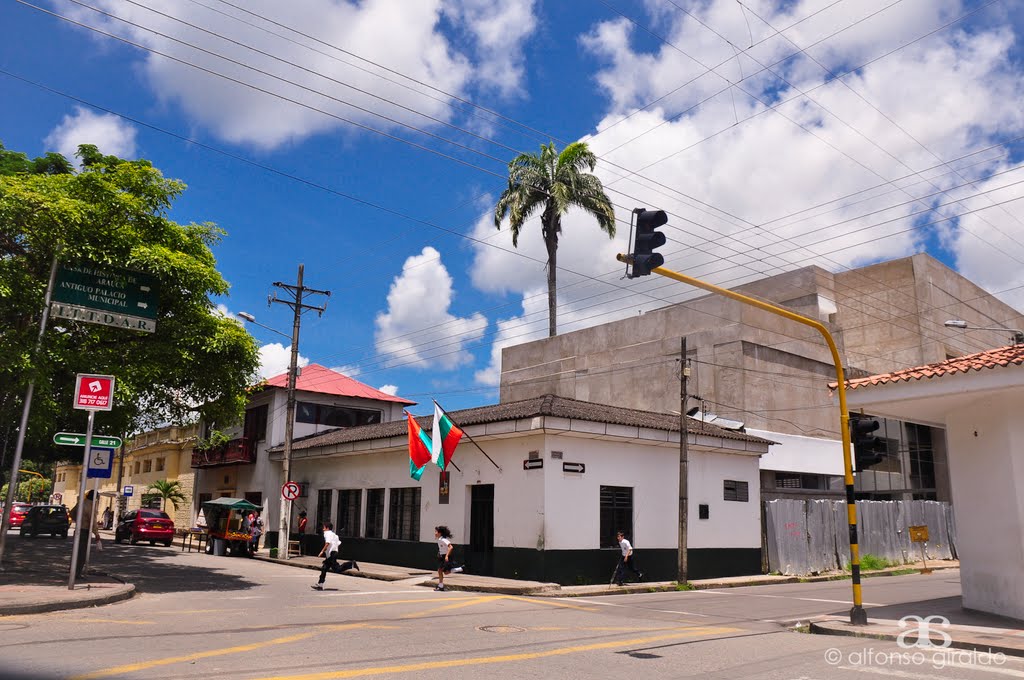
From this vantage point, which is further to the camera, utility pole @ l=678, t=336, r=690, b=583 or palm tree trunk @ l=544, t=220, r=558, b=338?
palm tree trunk @ l=544, t=220, r=558, b=338

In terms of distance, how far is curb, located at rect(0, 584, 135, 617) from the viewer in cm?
1131

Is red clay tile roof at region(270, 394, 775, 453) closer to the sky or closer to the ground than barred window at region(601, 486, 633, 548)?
closer to the sky

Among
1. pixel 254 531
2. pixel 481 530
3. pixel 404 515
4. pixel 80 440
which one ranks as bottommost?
pixel 254 531

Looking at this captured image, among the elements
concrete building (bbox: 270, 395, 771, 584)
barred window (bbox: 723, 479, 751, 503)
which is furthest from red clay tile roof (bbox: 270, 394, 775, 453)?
barred window (bbox: 723, 479, 751, 503)

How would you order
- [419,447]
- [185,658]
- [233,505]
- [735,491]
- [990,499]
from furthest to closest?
[233,505]
[735,491]
[419,447]
[990,499]
[185,658]

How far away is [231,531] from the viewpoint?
3017cm

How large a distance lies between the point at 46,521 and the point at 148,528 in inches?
309

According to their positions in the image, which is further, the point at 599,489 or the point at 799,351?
the point at 799,351

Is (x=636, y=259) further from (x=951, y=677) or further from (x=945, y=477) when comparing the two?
(x=945, y=477)

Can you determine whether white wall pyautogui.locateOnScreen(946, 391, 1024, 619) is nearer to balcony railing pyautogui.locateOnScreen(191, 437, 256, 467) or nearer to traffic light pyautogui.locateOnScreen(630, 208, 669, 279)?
traffic light pyautogui.locateOnScreen(630, 208, 669, 279)

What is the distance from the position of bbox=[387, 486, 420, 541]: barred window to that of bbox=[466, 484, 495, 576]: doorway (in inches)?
101

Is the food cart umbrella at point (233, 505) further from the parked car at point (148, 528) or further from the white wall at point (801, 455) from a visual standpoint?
the white wall at point (801, 455)

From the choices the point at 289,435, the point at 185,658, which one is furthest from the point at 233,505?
the point at 185,658

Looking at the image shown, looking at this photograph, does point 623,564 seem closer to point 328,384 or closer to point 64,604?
point 64,604
